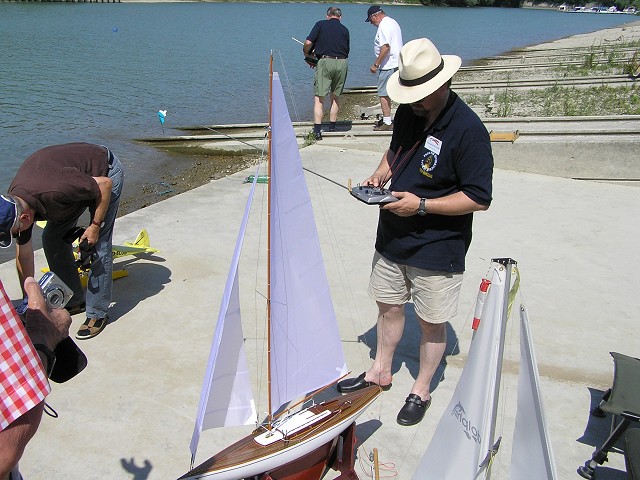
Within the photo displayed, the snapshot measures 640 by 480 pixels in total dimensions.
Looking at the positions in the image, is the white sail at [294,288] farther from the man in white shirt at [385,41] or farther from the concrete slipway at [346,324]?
the man in white shirt at [385,41]

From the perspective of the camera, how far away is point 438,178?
3506 millimetres

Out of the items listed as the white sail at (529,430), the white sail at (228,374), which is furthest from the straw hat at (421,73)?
the white sail at (529,430)

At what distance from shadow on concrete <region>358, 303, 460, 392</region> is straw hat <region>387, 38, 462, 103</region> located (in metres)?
2.03

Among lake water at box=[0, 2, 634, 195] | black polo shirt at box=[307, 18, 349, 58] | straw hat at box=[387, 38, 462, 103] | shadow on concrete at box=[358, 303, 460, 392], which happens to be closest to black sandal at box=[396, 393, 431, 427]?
shadow on concrete at box=[358, 303, 460, 392]

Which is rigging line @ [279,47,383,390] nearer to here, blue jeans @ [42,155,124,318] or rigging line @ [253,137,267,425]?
rigging line @ [253,137,267,425]

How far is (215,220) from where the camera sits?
7145 millimetres

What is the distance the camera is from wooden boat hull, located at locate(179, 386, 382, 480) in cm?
289

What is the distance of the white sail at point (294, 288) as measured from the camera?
124 inches

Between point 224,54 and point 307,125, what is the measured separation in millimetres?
A: 16267

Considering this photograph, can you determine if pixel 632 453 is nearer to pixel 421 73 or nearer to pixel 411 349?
pixel 411 349

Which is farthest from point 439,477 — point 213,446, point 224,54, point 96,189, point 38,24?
point 38,24

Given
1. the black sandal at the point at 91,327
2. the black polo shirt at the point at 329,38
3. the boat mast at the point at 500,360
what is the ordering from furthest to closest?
the black polo shirt at the point at 329,38 → the black sandal at the point at 91,327 → the boat mast at the point at 500,360

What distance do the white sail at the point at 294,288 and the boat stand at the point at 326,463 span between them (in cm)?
32

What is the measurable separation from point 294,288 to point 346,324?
186 cm
